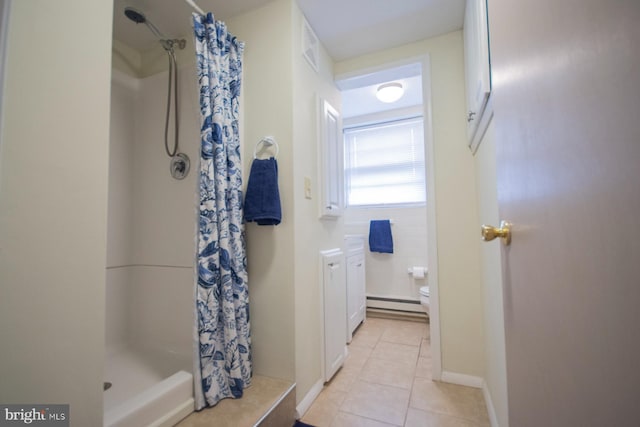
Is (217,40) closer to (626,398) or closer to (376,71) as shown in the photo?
(376,71)

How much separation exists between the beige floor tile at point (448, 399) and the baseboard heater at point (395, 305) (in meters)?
1.27

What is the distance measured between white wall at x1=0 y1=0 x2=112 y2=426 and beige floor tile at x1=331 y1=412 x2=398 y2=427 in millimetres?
1103

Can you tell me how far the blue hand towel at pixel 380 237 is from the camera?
315 centimetres

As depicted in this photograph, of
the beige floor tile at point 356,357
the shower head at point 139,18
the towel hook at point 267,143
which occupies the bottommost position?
the beige floor tile at point 356,357

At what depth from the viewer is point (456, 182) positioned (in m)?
1.83

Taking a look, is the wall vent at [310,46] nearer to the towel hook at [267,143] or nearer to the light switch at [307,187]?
the towel hook at [267,143]

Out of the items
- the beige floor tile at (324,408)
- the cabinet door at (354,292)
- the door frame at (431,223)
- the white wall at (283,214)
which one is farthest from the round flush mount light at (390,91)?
the beige floor tile at (324,408)

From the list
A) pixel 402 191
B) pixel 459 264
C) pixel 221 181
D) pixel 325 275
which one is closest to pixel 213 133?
pixel 221 181

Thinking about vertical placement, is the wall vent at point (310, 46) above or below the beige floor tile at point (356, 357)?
above

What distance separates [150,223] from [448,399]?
2.25 meters

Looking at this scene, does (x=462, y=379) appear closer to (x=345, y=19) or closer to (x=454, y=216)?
(x=454, y=216)

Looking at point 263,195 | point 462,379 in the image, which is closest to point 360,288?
point 462,379

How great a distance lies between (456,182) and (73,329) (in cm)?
201

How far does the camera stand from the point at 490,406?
4.67 ft
